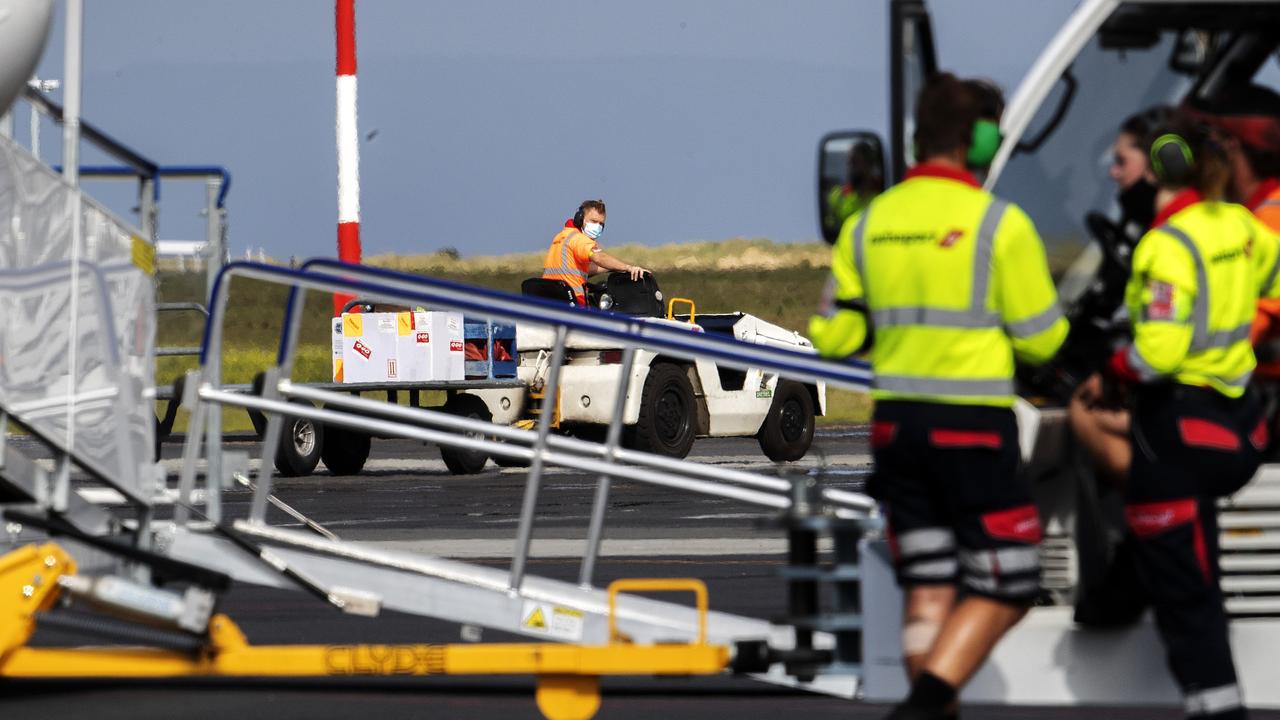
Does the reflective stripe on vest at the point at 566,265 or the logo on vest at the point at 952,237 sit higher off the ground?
the logo on vest at the point at 952,237

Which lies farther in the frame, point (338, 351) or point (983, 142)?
point (338, 351)

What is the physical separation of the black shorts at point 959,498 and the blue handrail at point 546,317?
38.2 inches

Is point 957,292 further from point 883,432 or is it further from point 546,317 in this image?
point 546,317

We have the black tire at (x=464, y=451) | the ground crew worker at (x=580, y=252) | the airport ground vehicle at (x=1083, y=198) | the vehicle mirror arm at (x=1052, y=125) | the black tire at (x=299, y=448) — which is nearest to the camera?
the airport ground vehicle at (x=1083, y=198)

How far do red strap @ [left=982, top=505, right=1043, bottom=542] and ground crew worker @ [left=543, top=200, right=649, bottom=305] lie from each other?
11.2m

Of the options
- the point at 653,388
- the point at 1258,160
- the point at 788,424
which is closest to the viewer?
the point at 1258,160

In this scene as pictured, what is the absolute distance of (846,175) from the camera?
5.36m

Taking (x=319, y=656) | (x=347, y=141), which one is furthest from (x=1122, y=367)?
(x=347, y=141)

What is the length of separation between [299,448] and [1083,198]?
12910mm

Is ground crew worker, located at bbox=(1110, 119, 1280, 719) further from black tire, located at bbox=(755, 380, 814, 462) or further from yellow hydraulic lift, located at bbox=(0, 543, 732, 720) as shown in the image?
black tire, located at bbox=(755, 380, 814, 462)

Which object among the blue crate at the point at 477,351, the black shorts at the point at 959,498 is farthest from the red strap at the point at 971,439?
the blue crate at the point at 477,351

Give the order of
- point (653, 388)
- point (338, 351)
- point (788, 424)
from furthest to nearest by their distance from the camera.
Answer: point (788, 424) → point (653, 388) → point (338, 351)

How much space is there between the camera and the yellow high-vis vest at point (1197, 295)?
493 centimetres

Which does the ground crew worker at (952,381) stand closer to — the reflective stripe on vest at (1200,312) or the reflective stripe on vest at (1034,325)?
the reflective stripe on vest at (1034,325)
